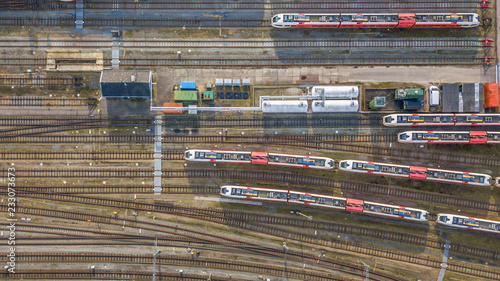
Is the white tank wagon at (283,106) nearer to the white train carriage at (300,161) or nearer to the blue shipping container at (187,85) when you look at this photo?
the white train carriage at (300,161)

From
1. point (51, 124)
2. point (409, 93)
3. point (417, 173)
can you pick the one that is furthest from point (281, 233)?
point (51, 124)

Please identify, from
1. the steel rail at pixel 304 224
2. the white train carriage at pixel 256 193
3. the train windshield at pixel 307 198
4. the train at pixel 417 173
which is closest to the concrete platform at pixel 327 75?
the train at pixel 417 173

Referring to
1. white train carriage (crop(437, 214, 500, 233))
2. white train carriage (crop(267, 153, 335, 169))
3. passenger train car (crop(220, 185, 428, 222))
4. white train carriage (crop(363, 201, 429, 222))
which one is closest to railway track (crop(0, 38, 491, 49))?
white train carriage (crop(267, 153, 335, 169))

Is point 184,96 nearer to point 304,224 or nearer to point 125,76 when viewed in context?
point 125,76

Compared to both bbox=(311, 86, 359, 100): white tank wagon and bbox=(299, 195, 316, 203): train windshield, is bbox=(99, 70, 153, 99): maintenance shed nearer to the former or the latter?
bbox=(311, 86, 359, 100): white tank wagon

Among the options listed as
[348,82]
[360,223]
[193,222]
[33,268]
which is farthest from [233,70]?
[33,268]

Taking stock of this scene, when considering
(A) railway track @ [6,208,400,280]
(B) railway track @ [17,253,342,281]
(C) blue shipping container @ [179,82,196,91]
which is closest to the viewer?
(C) blue shipping container @ [179,82,196,91]
